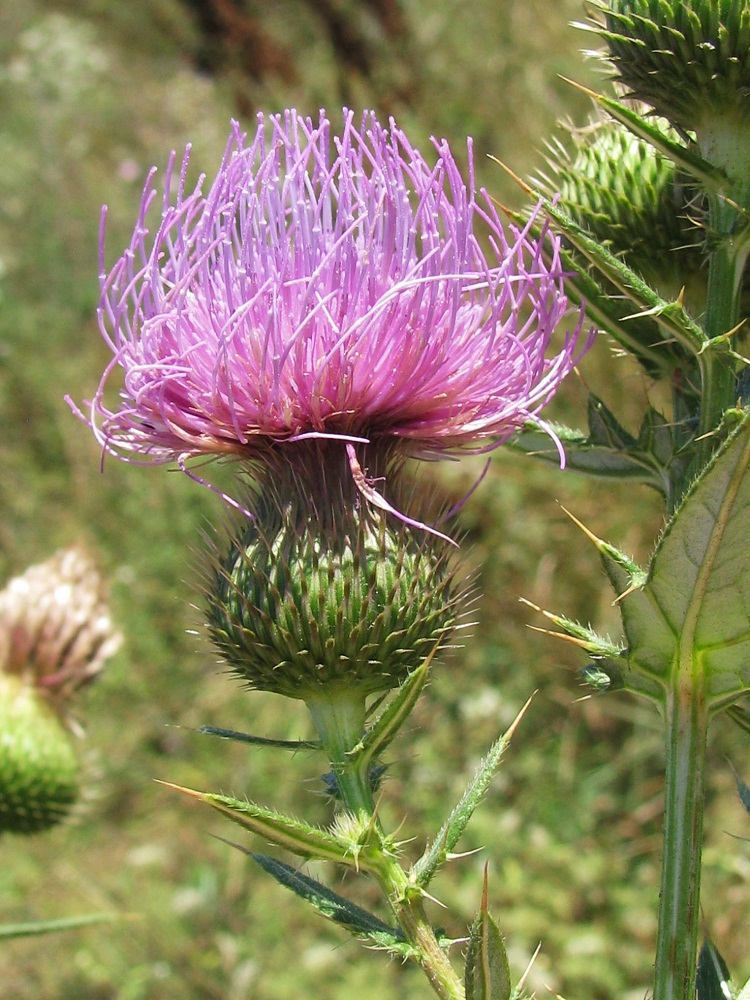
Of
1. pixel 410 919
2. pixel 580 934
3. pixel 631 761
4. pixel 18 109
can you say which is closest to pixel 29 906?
pixel 580 934

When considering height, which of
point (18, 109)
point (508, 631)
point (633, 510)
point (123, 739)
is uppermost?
point (18, 109)

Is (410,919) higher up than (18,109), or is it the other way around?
(18,109)

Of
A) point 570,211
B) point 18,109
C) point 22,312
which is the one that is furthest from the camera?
point 18,109

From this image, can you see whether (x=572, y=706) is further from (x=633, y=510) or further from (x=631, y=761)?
(x=633, y=510)

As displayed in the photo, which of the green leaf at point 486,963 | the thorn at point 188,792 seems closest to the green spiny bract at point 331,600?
the thorn at point 188,792

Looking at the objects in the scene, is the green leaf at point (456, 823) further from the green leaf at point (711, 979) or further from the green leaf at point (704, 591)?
the green leaf at point (711, 979)

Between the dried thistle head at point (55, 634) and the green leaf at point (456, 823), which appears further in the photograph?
the dried thistle head at point (55, 634)
